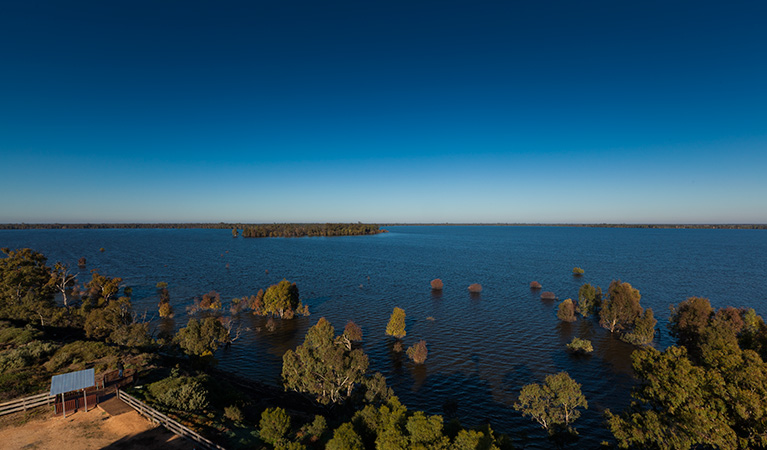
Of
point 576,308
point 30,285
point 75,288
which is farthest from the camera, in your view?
point 75,288

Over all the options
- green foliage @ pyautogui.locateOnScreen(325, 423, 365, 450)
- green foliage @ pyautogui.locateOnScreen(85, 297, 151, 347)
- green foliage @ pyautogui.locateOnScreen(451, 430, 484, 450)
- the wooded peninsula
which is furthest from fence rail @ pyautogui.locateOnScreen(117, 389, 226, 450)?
green foliage @ pyautogui.locateOnScreen(85, 297, 151, 347)

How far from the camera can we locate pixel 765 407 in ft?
62.9

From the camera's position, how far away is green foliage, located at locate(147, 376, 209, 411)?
82.0 feet

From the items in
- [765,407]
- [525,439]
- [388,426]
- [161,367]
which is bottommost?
A: [525,439]


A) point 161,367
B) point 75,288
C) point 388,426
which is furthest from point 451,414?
point 75,288

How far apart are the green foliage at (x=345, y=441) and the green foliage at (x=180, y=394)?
490 inches

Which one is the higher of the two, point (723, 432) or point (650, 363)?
point (650, 363)

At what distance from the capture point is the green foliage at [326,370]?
31.2 metres

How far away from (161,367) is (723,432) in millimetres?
46342

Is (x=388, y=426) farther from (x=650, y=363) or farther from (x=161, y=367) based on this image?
(x=161, y=367)

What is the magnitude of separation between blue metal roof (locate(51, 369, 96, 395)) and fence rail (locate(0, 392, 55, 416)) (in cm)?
350

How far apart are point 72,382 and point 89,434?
4.28 metres

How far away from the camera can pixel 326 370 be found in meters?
31.4

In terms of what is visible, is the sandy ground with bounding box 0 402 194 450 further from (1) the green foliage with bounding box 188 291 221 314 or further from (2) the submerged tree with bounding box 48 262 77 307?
(2) the submerged tree with bounding box 48 262 77 307
